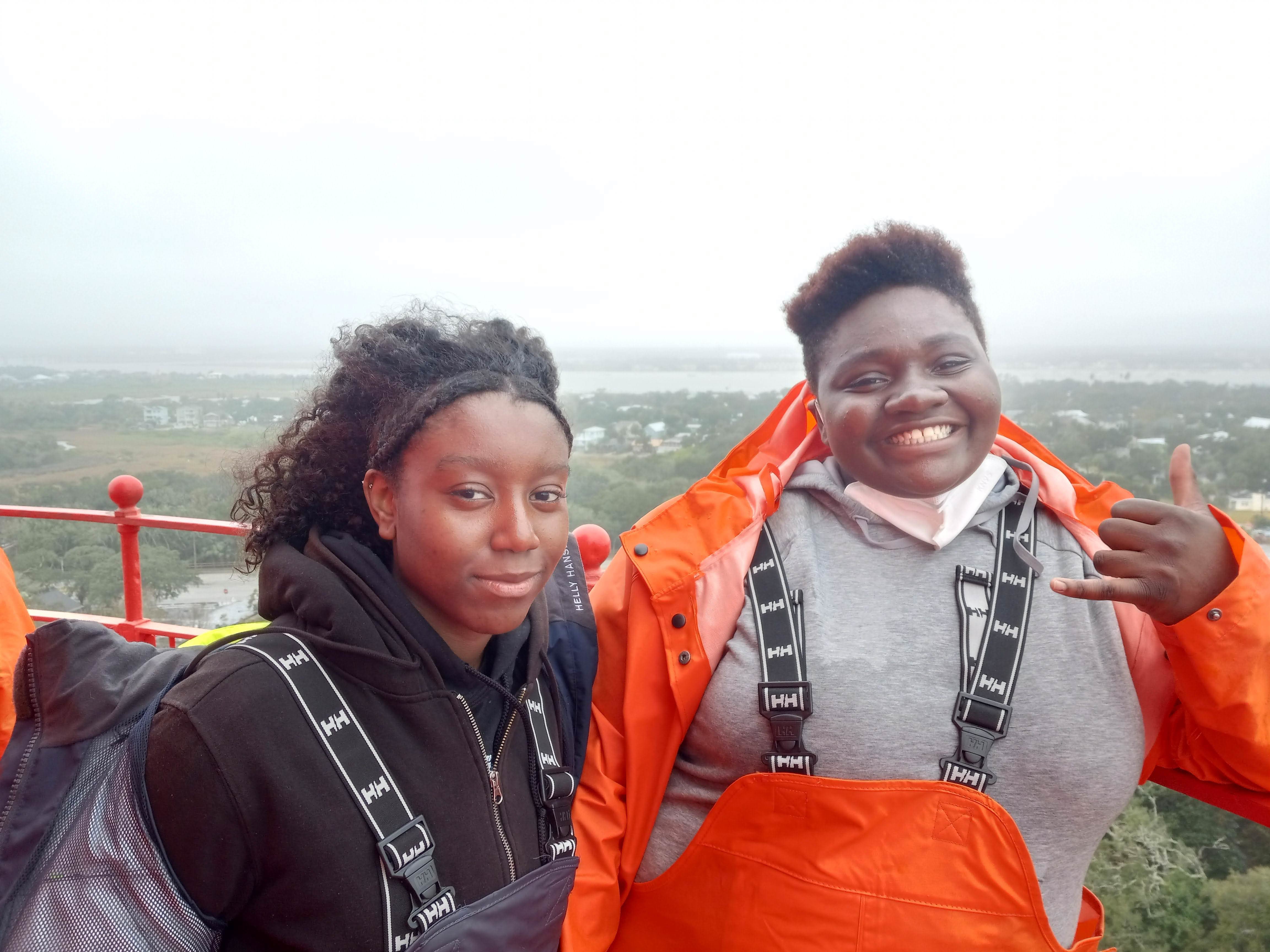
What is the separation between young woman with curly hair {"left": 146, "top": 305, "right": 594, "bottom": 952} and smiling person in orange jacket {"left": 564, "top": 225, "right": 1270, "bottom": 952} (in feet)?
0.81

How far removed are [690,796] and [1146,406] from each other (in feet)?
6.15

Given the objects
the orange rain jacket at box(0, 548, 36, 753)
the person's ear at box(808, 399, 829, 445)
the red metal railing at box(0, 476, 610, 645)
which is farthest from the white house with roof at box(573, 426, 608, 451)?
the red metal railing at box(0, 476, 610, 645)

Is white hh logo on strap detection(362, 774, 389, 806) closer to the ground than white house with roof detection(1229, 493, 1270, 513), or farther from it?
closer to the ground

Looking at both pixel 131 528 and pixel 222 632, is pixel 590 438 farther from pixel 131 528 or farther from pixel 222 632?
pixel 131 528

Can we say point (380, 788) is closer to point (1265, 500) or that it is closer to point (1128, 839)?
point (1128, 839)

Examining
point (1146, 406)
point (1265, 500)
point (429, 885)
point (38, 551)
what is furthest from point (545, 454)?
point (38, 551)

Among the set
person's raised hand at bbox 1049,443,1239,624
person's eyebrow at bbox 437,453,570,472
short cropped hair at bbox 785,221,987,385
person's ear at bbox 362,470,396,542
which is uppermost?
short cropped hair at bbox 785,221,987,385

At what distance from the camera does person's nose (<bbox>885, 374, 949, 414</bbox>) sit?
4.67ft

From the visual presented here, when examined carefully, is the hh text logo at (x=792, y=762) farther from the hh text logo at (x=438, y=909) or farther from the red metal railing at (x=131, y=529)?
the red metal railing at (x=131, y=529)

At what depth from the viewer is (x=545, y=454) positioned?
1165 millimetres

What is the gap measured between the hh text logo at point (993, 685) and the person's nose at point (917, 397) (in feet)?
1.62

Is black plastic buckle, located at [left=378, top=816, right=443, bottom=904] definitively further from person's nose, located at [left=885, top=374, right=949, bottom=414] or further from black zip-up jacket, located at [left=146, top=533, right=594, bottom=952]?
person's nose, located at [left=885, top=374, right=949, bottom=414]

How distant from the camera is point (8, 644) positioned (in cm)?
169

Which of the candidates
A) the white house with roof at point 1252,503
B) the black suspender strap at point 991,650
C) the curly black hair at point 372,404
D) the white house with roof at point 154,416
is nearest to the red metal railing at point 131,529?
the white house with roof at point 154,416
